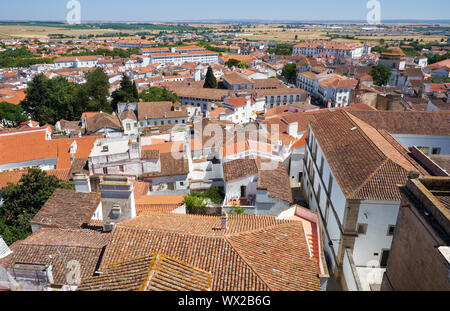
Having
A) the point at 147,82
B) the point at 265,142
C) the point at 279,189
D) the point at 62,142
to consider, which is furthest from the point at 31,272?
the point at 147,82

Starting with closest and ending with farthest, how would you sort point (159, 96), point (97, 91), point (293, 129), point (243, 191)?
point (243, 191)
point (293, 129)
point (97, 91)
point (159, 96)

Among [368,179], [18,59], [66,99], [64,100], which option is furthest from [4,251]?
[18,59]

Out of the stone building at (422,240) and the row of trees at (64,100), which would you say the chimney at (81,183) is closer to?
the stone building at (422,240)

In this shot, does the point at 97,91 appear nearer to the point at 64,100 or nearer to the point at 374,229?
the point at 64,100

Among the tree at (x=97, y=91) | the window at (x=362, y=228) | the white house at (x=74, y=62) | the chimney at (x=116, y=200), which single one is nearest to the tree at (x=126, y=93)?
the tree at (x=97, y=91)

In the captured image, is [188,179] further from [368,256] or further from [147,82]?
[147,82]

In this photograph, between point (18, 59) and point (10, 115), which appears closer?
point (10, 115)

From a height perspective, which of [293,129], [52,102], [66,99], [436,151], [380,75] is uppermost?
[380,75]

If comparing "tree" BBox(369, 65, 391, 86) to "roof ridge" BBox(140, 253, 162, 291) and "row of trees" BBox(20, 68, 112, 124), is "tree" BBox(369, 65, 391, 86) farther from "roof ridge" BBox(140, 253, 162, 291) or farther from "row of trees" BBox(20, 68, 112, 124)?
"roof ridge" BBox(140, 253, 162, 291)
